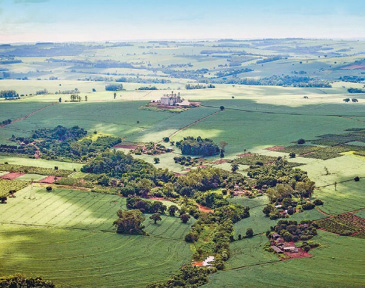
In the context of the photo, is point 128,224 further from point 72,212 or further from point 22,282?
point 22,282

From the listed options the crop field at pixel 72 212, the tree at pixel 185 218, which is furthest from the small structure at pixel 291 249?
the tree at pixel 185 218

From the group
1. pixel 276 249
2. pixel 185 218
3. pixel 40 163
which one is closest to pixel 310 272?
pixel 276 249

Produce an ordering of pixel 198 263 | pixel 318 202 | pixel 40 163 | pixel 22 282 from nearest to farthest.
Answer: pixel 22 282 → pixel 198 263 → pixel 318 202 → pixel 40 163

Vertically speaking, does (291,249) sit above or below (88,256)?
above

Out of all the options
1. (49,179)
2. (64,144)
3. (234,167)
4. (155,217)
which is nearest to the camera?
(155,217)

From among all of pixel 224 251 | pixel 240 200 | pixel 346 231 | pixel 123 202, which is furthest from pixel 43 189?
pixel 346 231

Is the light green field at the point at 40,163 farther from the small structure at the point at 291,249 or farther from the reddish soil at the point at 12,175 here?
the small structure at the point at 291,249

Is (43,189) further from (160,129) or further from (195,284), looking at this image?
(160,129)

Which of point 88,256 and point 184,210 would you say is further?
point 184,210

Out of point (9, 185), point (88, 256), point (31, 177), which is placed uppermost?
point (9, 185)

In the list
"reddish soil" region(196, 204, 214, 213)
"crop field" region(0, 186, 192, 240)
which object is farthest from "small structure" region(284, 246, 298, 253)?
"reddish soil" region(196, 204, 214, 213)
